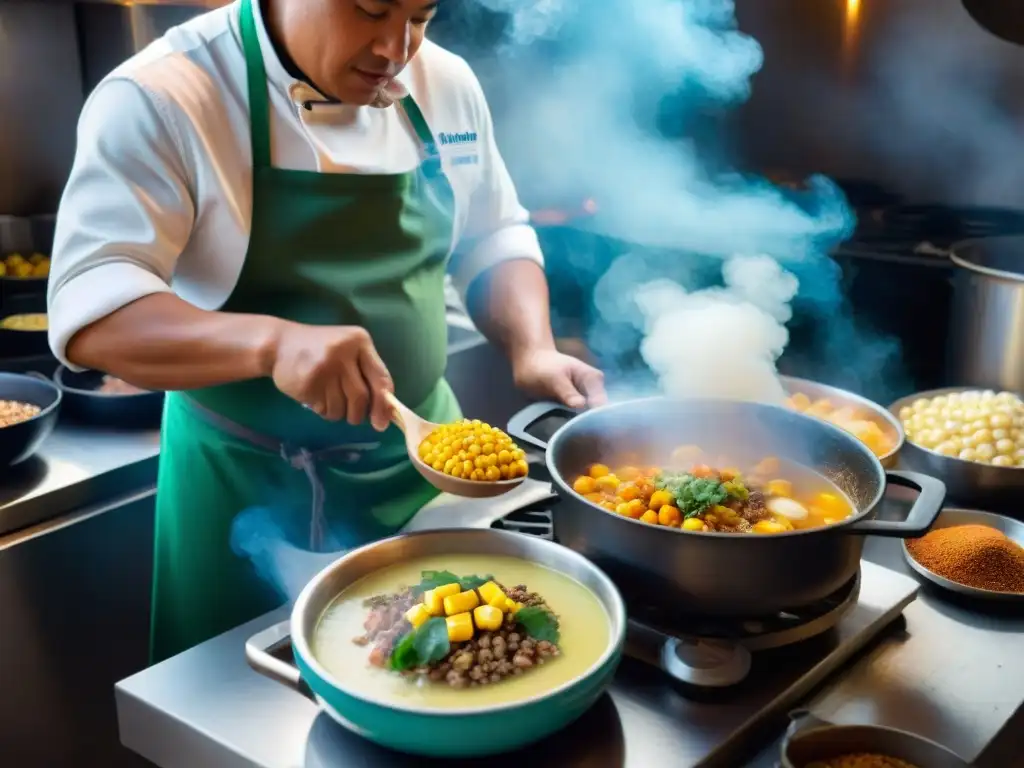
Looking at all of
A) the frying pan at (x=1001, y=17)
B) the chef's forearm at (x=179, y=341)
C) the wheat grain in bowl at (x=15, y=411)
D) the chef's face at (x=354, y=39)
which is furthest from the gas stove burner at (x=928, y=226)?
the wheat grain in bowl at (x=15, y=411)

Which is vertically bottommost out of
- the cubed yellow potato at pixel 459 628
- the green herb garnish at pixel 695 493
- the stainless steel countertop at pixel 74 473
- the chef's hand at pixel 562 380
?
the stainless steel countertop at pixel 74 473

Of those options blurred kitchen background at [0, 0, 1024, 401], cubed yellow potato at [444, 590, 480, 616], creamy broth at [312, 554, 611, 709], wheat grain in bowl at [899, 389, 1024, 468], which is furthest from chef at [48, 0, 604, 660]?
blurred kitchen background at [0, 0, 1024, 401]

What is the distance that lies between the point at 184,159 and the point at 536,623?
90 cm

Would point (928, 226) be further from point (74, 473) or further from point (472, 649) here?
point (74, 473)

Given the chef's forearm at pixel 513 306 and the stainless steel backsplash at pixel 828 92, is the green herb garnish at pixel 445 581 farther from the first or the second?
the stainless steel backsplash at pixel 828 92

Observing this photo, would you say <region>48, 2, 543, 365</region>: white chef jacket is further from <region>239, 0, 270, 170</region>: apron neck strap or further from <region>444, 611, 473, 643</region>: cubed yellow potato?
<region>444, 611, 473, 643</region>: cubed yellow potato

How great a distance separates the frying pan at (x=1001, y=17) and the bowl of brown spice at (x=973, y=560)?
1475 mm

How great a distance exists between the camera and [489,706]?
918 mm

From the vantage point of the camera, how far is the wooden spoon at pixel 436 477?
134 centimetres

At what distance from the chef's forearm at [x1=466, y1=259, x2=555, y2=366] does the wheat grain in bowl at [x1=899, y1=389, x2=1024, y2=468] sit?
2.67 feet

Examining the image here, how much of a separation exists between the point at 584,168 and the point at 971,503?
5.83ft

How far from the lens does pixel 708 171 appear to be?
305cm

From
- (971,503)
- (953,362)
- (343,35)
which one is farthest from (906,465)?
(343,35)

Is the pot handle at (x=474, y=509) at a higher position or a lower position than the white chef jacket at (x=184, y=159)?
lower
